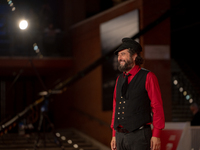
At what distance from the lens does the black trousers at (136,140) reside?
2.53m

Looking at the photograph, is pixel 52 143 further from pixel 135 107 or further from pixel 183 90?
pixel 135 107

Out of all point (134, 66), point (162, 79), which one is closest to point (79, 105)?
point (162, 79)

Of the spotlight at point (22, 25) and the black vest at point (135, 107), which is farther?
the spotlight at point (22, 25)

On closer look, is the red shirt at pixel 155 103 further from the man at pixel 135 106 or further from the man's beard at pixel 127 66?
the man's beard at pixel 127 66

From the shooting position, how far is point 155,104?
2.55 m

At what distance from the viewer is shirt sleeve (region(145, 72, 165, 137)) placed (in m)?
2.51

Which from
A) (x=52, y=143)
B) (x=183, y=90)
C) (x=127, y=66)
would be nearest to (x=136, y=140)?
(x=127, y=66)

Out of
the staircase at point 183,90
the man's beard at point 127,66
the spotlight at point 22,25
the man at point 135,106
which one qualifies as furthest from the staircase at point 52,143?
the man's beard at point 127,66

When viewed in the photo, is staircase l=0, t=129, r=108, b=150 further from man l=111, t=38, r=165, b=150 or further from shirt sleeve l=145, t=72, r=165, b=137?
shirt sleeve l=145, t=72, r=165, b=137

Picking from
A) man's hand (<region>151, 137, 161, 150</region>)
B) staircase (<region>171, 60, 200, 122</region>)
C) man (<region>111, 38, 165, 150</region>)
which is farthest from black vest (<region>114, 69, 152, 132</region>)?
staircase (<region>171, 60, 200, 122</region>)

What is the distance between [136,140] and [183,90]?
8468 millimetres

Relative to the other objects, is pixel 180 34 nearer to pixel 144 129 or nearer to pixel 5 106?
pixel 5 106

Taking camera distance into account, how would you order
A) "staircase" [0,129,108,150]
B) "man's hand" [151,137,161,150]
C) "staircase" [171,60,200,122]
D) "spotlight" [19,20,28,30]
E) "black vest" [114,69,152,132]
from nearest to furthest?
"man's hand" [151,137,161,150]
"black vest" [114,69,152,132]
"spotlight" [19,20,28,30]
"staircase" [0,129,108,150]
"staircase" [171,60,200,122]

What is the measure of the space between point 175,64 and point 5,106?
790 centimetres
